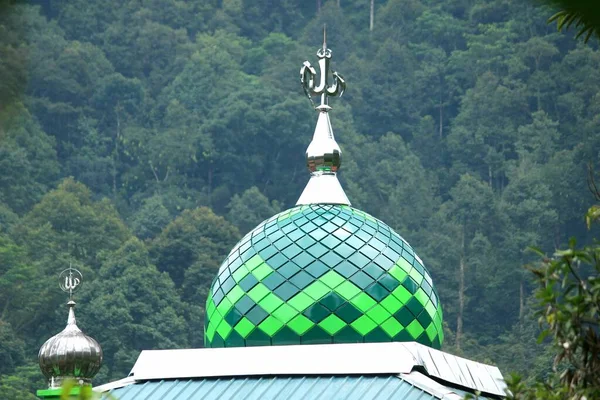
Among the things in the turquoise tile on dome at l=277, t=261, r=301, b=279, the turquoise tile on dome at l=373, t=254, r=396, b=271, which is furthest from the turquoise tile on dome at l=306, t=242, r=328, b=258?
the turquoise tile on dome at l=373, t=254, r=396, b=271

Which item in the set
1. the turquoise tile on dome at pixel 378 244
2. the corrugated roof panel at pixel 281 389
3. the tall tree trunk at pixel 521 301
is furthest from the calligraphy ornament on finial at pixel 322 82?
the tall tree trunk at pixel 521 301

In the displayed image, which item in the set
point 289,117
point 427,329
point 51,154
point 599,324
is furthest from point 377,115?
point 599,324

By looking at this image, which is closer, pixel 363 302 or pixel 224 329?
pixel 363 302

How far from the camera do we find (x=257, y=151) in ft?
189

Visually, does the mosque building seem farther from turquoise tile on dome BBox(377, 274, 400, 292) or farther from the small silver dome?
the small silver dome

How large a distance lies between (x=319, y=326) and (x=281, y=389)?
809mm

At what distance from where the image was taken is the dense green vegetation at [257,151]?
44.6 meters

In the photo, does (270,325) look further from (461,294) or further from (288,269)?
(461,294)

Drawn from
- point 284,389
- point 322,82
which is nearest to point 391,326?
point 284,389

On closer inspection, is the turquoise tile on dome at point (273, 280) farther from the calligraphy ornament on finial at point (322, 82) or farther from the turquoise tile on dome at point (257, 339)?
the calligraphy ornament on finial at point (322, 82)

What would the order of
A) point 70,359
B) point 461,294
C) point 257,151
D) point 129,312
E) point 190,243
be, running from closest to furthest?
point 70,359, point 129,312, point 461,294, point 190,243, point 257,151

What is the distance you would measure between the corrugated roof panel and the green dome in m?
0.67

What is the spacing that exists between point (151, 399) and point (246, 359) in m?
0.68

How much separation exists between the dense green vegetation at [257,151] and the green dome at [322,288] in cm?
2410
